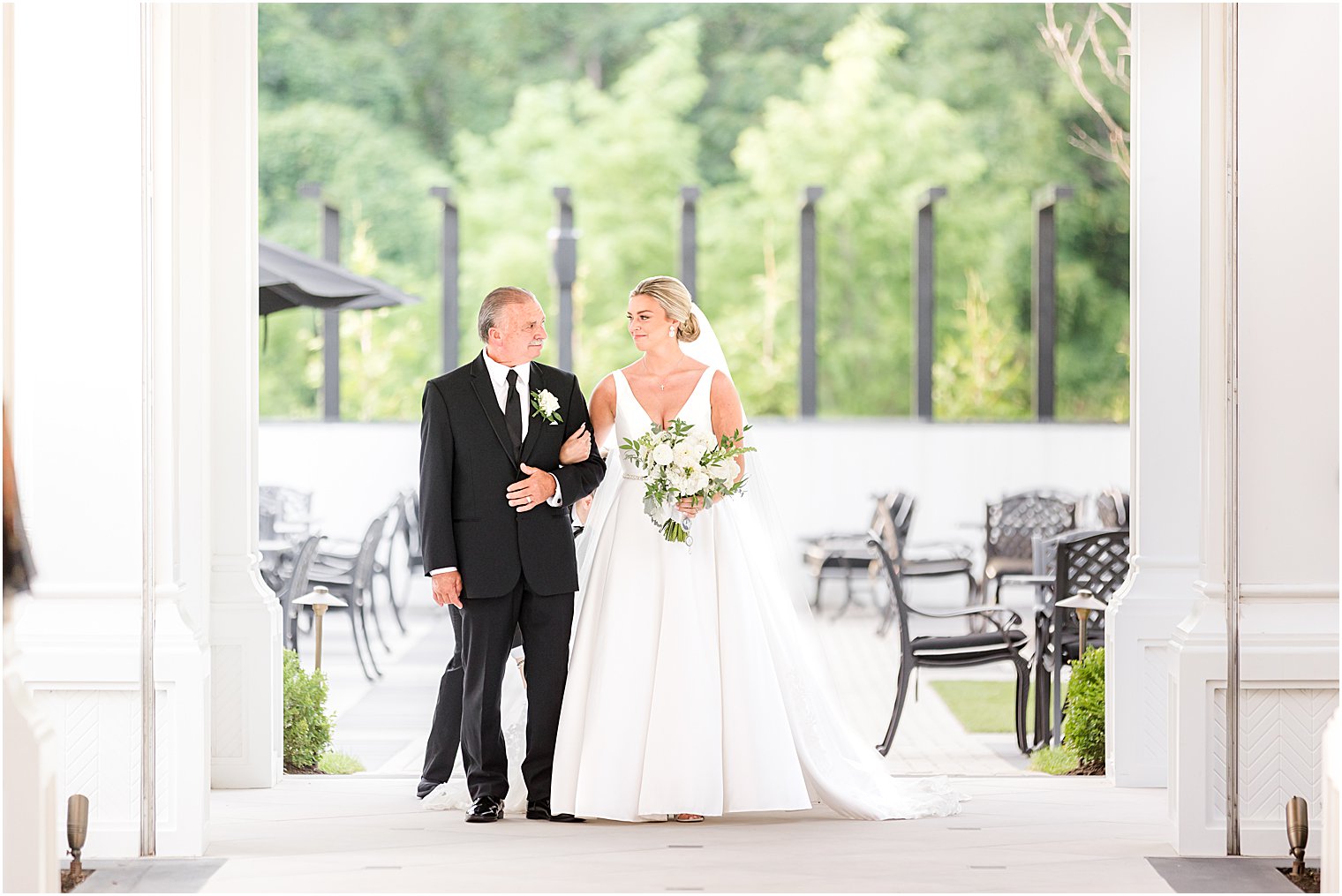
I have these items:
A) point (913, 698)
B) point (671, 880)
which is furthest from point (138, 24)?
point (913, 698)

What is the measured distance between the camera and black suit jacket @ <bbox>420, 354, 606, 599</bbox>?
522 centimetres

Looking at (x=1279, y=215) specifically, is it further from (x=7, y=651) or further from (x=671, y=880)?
(x=7, y=651)

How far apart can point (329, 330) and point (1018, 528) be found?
6319mm

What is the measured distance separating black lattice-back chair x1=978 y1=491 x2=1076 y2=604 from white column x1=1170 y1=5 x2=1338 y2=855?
5.87 metres

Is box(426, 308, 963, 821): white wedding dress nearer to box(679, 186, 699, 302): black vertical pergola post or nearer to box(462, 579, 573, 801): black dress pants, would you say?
box(462, 579, 573, 801): black dress pants

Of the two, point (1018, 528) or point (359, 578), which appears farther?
point (1018, 528)

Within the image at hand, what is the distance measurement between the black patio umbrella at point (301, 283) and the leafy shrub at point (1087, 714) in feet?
13.2

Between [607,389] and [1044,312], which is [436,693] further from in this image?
[1044,312]

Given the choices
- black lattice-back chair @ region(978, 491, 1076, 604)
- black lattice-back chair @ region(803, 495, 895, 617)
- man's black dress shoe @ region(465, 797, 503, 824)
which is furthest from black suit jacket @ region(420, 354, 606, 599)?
black lattice-back chair @ region(978, 491, 1076, 604)

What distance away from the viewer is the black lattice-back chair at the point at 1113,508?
10.0 meters

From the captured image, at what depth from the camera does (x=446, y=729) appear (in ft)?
18.5

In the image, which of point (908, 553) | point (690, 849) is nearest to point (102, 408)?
point (690, 849)

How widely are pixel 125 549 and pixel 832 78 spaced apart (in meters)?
17.8

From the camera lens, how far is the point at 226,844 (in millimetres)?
5012
